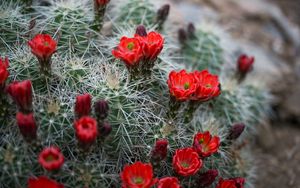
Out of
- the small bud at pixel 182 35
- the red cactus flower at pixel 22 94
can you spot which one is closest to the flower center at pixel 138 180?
the red cactus flower at pixel 22 94

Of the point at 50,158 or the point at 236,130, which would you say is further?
the point at 236,130

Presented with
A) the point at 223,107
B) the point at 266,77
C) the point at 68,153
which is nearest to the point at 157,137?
the point at 68,153

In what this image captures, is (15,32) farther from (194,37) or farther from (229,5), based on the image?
(229,5)

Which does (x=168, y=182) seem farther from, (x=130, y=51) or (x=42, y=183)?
(x=130, y=51)

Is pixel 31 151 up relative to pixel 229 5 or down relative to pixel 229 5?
up

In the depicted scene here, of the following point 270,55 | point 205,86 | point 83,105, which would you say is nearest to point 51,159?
point 83,105

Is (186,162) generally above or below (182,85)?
below

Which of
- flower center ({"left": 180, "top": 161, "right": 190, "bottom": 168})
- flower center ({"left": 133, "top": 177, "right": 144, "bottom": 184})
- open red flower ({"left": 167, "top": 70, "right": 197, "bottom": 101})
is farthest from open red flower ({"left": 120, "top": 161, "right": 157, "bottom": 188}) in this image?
open red flower ({"left": 167, "top": 70, "right": 197, "bottom": 101})
